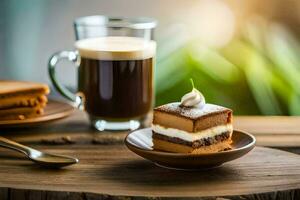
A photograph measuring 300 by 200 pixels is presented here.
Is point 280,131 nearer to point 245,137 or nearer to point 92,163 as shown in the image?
point 245,137

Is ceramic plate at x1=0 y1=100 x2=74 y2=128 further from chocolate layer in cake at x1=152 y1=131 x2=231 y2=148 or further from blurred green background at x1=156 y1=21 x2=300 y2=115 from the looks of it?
blurred green background at x1=156 y1=21 x2=300 y2=115

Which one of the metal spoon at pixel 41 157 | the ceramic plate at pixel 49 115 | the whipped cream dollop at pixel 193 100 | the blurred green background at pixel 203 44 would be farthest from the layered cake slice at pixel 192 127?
the blurred green background at pixel 203 44

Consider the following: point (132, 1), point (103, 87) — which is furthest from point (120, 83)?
point (132, 1)

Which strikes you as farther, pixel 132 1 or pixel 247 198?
pixel 132 1

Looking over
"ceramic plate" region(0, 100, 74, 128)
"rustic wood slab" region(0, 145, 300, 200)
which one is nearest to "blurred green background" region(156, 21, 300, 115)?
"ceramic plate" region(0, 100, 74, 128)

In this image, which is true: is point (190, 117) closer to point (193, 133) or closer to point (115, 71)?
point (193, 133)

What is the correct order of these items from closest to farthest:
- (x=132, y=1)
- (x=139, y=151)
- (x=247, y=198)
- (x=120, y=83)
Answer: (x=247, y=198) < (x=139, y=151) < (x=120, y=83) < (x=132, y=1)

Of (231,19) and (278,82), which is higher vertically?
(231,19)

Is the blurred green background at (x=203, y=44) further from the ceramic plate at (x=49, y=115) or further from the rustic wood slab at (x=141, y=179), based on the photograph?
the rustic wood slab at (x=141, y=179)

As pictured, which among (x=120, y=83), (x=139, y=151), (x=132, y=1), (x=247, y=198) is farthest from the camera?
(x=132, y=1)
